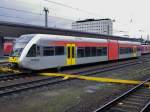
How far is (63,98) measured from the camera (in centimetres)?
1130

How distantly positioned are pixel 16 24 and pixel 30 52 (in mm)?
21995

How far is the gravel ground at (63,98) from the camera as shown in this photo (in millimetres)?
9617

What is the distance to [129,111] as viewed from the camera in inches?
361

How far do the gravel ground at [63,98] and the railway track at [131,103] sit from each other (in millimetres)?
473

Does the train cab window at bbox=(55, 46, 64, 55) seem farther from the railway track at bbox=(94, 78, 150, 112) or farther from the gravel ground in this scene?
the railway track at bbox=(94, 78, 150, 112)

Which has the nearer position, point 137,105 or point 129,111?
point 129,111

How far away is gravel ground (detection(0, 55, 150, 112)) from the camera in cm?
962

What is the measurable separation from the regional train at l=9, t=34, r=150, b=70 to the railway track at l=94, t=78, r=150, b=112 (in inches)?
326

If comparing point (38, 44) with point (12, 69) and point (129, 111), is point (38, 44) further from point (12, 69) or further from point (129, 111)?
point (129, 111)

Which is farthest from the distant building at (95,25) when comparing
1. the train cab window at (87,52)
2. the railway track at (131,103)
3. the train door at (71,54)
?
the railway track at (131,103)

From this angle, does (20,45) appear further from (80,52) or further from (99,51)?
(99,51)

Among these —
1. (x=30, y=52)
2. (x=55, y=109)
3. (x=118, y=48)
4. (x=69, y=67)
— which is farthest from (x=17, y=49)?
(x=118, y=48)

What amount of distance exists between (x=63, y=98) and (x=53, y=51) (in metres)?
9.77

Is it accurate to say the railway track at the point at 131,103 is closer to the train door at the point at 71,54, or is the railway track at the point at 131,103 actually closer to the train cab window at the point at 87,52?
the train door at the point at 71,54
